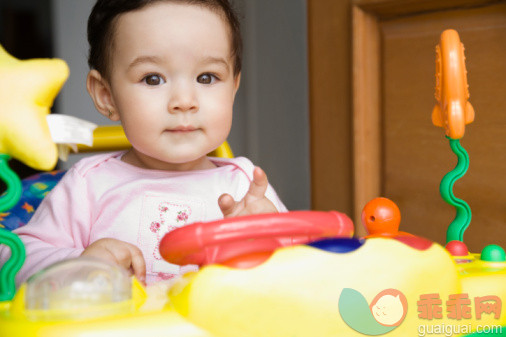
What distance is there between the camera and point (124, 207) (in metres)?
0.66

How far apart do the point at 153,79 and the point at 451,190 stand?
31cm

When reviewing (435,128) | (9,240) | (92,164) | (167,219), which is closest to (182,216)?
(167,219)

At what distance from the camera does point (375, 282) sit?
42 cm

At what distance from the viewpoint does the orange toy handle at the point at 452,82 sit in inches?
21.0

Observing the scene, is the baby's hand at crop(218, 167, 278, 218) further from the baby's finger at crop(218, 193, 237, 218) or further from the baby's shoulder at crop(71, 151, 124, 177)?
the baby's shoulder at crop(71, 151, 124, 177)

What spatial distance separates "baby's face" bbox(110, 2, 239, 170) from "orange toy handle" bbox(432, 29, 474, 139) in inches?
8.3

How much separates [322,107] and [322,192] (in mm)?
187

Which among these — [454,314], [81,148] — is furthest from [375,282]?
[81,148]

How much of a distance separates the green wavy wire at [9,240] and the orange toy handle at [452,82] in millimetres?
368

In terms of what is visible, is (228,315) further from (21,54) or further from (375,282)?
(21,54)

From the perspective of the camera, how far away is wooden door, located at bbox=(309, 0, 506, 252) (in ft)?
Result: 3.47

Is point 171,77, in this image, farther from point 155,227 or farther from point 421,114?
point 421,114

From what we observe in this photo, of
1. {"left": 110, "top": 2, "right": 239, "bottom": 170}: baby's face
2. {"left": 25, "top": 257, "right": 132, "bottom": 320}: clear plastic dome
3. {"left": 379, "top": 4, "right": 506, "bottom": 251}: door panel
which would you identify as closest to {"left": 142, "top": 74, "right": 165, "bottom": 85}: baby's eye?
{"left": 110, "top": 2, "right": 239, "bottom": 170}: baby's face

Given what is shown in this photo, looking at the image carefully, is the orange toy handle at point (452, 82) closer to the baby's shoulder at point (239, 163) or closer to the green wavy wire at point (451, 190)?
the green wavy wire at point (451, 190)
